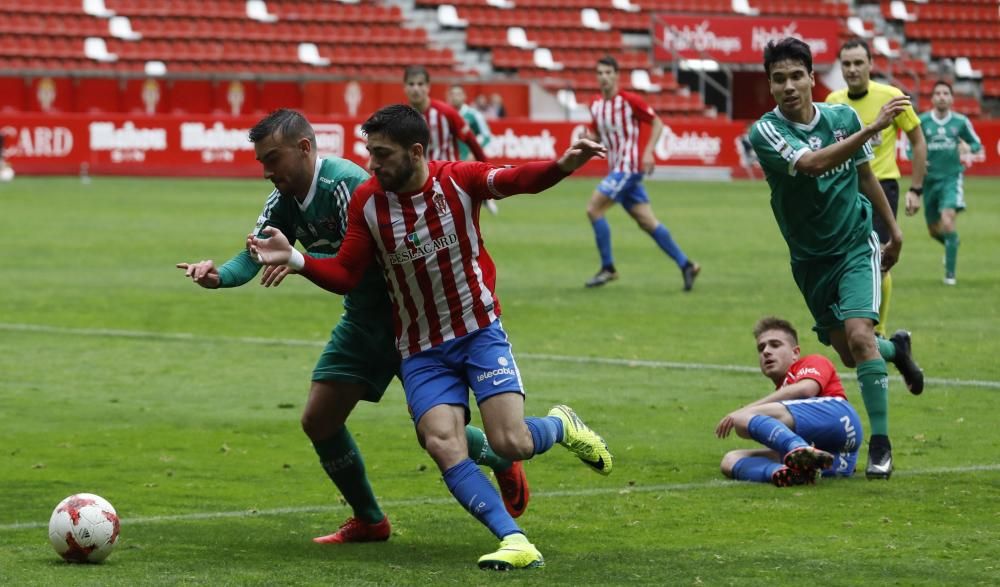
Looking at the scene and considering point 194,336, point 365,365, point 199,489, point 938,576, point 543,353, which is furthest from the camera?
point 194,336

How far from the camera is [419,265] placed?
256 inches

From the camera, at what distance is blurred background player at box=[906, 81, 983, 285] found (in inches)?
721

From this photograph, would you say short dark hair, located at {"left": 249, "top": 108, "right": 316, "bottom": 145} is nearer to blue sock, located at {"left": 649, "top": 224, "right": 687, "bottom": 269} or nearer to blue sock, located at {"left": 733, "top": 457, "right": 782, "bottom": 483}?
blue sock, located at {"left": 733, "top": 457, "right": 782, "bottom": 483}

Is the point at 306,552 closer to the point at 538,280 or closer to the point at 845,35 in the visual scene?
the point at 538,280

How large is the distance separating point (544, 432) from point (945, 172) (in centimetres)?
1374

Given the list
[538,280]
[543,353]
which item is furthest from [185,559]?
[538,280]

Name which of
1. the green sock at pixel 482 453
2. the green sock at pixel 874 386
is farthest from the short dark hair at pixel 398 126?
the green sock at pixel 874 386

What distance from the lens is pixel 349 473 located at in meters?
6.96

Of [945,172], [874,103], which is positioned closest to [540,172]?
[874,103]

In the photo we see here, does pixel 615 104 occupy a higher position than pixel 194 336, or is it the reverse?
pixel 615 104

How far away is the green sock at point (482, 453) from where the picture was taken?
22.9 ft

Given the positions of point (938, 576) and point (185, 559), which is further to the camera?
point (185, 559)

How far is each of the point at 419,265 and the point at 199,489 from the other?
213 centimetres

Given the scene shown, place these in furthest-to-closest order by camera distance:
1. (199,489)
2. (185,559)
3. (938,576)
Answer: (199,489)
(185,559)
(938,576)
